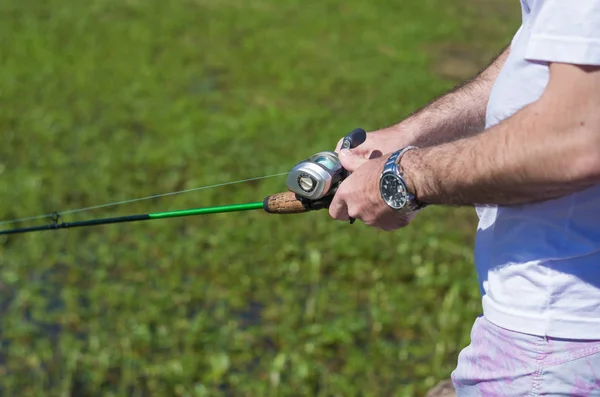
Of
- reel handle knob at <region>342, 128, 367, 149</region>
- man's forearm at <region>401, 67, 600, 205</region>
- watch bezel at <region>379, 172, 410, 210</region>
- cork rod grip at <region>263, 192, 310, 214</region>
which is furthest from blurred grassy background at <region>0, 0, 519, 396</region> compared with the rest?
man's forearm at <region>401, 67, 600, 205</region>

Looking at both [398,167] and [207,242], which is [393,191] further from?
[207,242]

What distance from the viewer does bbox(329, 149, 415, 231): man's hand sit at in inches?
71.6

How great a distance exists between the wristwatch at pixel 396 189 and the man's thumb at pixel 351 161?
0.25 m

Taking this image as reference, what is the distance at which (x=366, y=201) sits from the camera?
1848 mm

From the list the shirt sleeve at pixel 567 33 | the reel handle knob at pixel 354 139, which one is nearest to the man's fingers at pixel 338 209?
the reel handle knob at pixel 354 139

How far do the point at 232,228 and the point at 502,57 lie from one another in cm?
325

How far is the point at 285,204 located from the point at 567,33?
0.97m

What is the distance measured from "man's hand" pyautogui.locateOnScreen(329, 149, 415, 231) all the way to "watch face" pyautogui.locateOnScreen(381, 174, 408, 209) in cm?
2

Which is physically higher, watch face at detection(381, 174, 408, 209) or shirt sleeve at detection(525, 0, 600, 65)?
shirt sleeve at detection(525, 0, 600, 65)

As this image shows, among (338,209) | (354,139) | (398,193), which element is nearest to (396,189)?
(398,193)

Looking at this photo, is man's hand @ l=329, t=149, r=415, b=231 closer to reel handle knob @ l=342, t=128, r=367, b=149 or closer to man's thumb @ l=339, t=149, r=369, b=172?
man's thumb @ l=339, t=149, r=369, b=172

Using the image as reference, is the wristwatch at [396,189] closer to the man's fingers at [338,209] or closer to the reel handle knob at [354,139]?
the man's fingers at [338,209]

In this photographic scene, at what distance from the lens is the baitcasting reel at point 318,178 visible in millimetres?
2020

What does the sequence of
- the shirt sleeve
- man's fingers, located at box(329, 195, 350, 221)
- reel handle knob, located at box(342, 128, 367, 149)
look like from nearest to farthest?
1. the shirt sleeve
2. man's fingers, located at box(329, 195, 350, 221)
3. reel handle knob, located at box(342, 128, 367, 149)
